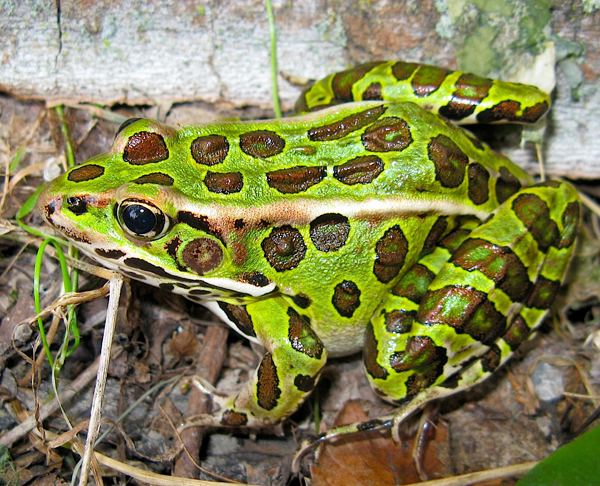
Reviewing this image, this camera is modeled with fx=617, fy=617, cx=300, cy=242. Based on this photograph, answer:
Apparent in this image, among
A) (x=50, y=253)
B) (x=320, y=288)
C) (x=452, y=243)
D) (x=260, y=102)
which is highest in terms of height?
(x=260, y=102)

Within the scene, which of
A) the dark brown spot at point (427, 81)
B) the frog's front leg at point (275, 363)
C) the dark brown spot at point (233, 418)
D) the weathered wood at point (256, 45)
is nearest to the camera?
the frog's front leg at point (275, 363)

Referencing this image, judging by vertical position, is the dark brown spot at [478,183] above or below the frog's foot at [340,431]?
above

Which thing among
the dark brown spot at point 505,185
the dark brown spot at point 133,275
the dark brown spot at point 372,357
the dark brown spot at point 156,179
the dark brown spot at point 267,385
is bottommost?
the dark brown spot at point 267,385

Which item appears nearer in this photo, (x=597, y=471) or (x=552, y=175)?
(x=597, y=471)

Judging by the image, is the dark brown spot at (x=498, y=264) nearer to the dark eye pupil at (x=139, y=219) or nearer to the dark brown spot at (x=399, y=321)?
the dark brown spot at (x=399, y=321)

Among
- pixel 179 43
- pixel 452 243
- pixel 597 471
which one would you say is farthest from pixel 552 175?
pixel 179 43

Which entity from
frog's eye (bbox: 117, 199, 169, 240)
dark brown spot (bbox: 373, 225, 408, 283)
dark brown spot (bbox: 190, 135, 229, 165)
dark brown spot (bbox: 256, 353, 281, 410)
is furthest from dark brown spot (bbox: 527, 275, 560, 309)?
frog's eye (bbox: 117, 199, 169, 240)

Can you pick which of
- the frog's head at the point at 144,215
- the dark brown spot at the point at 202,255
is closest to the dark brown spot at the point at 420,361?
the frog's head at the point at 144,215

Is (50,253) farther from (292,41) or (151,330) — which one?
(292,41)

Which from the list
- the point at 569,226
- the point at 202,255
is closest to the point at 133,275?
the point at 202,255
